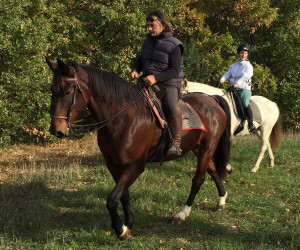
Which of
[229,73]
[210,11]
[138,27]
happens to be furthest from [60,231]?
[210,11]

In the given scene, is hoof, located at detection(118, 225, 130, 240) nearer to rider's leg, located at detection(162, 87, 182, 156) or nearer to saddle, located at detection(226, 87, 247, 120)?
rider's leg, located at detection(162, 87, 182, 156)

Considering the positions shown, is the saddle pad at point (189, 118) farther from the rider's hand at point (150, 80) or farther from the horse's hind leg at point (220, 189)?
the horse's hind leg at point (220, 189)

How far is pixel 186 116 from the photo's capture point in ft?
18.5

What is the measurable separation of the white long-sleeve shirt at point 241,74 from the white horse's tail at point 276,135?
2119 millimetres

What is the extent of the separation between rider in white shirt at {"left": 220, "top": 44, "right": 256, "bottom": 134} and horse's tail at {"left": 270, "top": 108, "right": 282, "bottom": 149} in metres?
1.50

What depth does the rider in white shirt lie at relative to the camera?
8.75 meters

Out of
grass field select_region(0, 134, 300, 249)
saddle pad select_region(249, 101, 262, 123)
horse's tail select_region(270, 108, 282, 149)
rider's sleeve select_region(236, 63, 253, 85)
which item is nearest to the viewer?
grass field select_region(0, 134, 300, 249)

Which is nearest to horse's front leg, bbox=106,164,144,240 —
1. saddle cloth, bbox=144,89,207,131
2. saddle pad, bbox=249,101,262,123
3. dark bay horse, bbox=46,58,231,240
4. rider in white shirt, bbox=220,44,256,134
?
dark bay horse, bbox=46,58,231,240

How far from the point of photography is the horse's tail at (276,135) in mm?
10352

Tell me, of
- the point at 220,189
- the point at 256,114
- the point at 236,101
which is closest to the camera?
the point at 220,189

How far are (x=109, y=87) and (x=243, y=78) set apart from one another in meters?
4.92

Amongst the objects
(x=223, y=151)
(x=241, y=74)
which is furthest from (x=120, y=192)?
(x=241, y=74)

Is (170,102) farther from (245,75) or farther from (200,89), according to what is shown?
(245,75)

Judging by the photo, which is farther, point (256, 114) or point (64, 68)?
point (256, 114)
